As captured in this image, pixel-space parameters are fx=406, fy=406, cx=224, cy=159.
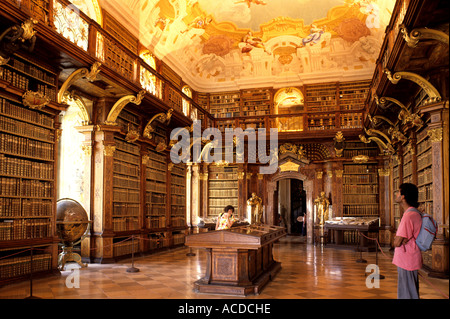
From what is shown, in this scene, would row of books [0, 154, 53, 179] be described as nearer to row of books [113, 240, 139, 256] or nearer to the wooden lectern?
row of books [113, 240, 139, 256]

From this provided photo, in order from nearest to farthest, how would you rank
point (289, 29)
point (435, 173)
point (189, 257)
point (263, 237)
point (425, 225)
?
point (425, 225) < point (263, 237) < point (435, 173) < point (189, 257) < point (289, 29)

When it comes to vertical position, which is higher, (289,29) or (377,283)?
(289,29)

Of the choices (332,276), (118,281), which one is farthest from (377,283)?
(118,281)

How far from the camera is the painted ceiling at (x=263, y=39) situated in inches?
494

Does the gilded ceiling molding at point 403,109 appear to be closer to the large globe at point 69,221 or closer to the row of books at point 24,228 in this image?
the large globe at point 69,221

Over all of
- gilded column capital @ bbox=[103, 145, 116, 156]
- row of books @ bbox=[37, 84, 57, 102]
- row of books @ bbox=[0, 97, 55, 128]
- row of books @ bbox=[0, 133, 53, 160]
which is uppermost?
row of books @ bbox=[37, 84, 57, 102]

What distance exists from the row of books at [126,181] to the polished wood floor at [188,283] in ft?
6.25

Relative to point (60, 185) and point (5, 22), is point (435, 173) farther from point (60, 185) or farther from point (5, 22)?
point (60, 185)

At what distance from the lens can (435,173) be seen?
A: 7.45 metres

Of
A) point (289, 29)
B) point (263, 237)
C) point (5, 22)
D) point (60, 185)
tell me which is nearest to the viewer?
point (5, 22)

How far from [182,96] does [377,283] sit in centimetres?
800

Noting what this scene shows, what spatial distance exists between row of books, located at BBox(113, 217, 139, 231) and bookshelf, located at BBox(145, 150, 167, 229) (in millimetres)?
506

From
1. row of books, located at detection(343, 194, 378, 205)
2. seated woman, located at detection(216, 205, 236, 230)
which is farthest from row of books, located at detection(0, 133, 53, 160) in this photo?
row of books, located at detection(343, 194, 378, 205)

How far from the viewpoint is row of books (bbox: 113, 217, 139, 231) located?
9.81 metres
